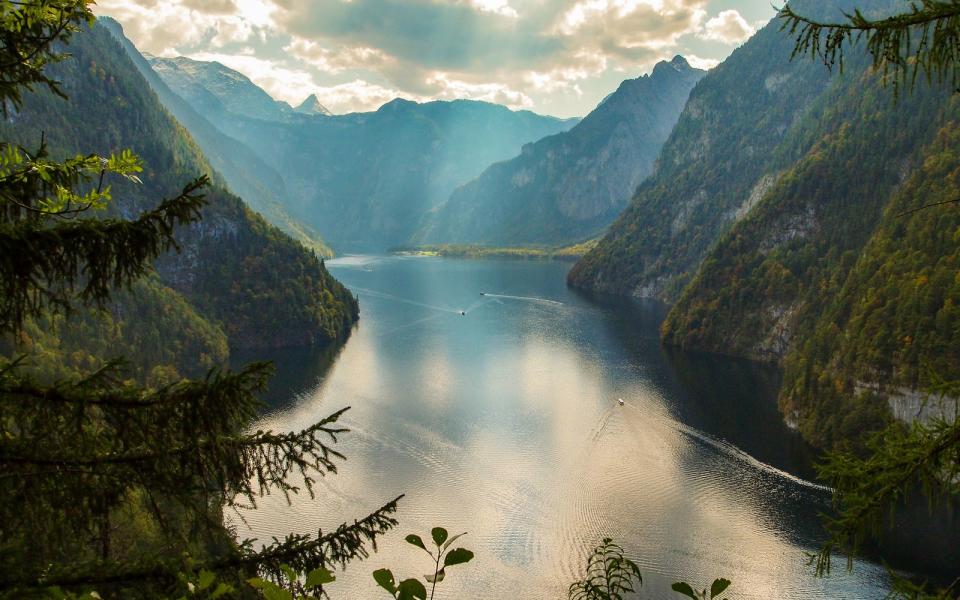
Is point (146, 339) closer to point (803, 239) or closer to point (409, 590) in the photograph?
point (409, 590)

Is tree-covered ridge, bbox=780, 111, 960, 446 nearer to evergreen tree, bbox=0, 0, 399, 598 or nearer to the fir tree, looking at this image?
the fir tree

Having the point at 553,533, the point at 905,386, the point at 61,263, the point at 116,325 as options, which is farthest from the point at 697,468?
the point at 116,325

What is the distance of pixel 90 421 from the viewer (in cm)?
778

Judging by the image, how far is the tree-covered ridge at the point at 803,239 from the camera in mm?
126375

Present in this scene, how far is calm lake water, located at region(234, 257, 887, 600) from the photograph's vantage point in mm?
49719

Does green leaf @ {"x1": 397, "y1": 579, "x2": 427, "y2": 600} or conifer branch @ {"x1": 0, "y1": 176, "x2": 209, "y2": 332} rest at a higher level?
conifer branch @ {"x1": 0, "y1": 176, "x2": 209, "y2": 332}

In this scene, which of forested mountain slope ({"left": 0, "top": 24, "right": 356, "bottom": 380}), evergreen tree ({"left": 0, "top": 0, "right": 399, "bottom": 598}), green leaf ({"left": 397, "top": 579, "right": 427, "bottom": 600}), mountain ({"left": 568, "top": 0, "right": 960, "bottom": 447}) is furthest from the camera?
forested mountain slope ({"left": 0, "top": 24, "right": 356, "bottom": 380})

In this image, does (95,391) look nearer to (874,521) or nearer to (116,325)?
(874,521)

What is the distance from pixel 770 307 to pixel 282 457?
138m

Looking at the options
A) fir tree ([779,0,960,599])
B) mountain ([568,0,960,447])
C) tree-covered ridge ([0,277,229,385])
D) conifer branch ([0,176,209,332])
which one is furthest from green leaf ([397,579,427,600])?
tree-covered ridge ([0,277,229,385])

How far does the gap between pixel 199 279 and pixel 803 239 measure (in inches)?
5559

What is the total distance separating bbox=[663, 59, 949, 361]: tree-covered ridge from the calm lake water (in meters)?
13.3

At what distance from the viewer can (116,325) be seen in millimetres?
114500

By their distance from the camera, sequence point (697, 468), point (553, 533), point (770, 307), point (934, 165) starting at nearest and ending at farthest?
point (553, 533) → point (697, 468) → point (934, 165) → point (770, 307)
